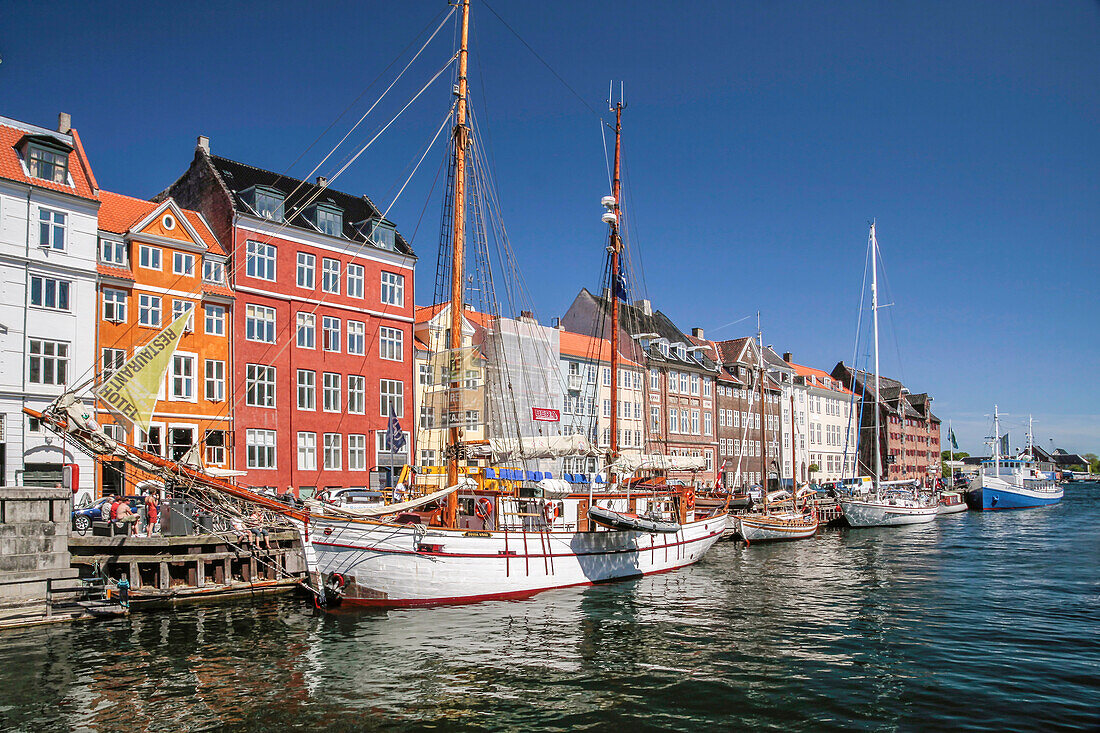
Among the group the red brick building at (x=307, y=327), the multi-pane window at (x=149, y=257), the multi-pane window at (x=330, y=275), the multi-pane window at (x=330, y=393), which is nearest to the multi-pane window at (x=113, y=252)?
the multi-pane window at (x=149, y=257)

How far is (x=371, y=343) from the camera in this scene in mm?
50844

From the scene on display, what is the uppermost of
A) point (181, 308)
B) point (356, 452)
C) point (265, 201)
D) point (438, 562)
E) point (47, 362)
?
point (265, 201)

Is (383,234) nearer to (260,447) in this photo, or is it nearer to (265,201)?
(265,201)

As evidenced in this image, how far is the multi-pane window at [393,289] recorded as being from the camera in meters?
52.1

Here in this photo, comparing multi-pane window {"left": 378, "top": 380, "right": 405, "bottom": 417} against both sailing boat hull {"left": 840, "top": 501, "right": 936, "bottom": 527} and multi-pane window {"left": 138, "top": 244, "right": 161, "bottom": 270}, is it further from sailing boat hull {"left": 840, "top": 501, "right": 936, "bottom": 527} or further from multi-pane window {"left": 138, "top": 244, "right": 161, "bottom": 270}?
sailing boat hull {"left": 840, "top": 501, "right": 936, "bottom": 527}

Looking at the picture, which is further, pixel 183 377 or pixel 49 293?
pixel 183 377

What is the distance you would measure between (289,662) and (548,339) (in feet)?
141

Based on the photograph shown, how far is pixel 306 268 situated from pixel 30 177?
14831 mm

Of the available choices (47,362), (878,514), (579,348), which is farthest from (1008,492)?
(47,362)

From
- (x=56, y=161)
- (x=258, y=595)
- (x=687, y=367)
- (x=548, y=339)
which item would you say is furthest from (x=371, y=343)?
(x=687, y=367)

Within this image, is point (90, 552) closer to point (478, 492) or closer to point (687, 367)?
point (478, 492)

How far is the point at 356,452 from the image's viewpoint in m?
48.8

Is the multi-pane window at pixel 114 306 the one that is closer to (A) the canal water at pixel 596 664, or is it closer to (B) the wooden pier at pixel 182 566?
(B) the wooden pier at pixel 182 566

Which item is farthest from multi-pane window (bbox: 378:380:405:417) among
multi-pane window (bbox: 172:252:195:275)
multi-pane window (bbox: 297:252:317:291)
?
multi-pane window (bbox: 172:252:195:275)
